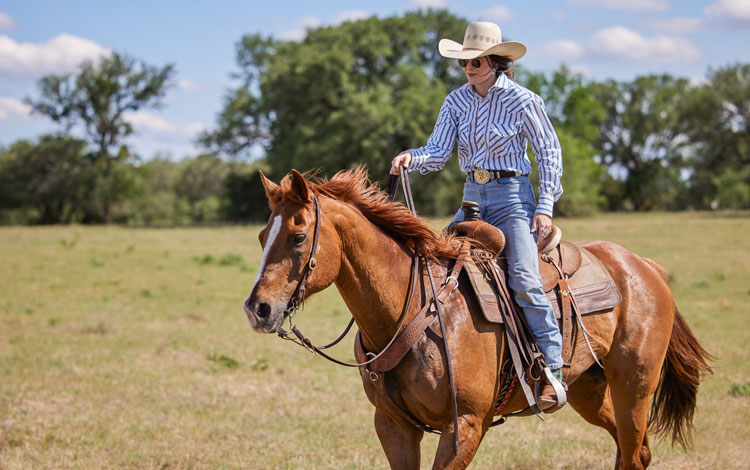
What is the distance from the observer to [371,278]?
12.8 feet

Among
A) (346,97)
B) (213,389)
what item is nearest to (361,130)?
(346,97)

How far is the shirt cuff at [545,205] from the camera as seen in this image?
4191 millimetres

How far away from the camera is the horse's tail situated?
549 cm

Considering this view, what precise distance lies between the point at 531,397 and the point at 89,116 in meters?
52.4

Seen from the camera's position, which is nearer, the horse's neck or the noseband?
the noseband

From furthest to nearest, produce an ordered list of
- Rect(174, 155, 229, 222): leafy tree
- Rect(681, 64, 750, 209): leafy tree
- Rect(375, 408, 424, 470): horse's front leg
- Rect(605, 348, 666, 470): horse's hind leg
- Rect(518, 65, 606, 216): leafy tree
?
Rect(174, 155, 229, 222): leafy tree, Rect(681, 64, 750, 209): leafy tree, Rect(518, 65, 606, 216): leafy tree, Rect(605, 348, 666, 470): horse's hind leg, Rect(375, 408, 424, 470): horse's front leg

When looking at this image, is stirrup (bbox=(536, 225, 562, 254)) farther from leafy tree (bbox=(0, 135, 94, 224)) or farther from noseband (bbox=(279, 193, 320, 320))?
leafy tree (bbox=(0, 135, 94, 224))

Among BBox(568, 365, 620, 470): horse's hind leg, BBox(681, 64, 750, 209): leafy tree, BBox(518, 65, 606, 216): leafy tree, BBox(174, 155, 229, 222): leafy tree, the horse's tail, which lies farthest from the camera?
BBox(174, 155, 229, 222): leafy tree

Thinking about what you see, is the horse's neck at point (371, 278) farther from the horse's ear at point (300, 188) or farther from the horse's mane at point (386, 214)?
the horse's ear at point (300, 188)

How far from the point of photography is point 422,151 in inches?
176

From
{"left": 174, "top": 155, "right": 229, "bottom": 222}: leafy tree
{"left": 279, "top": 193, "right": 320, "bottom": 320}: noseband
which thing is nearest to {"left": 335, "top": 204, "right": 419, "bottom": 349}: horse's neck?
{"left": 279, "top": 193, "right": 320, "bottom": 320}: noseband

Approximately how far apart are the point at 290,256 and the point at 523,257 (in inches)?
60.9

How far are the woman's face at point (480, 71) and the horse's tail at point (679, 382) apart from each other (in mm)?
2649

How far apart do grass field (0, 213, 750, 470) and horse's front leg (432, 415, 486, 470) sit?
2229 mm
